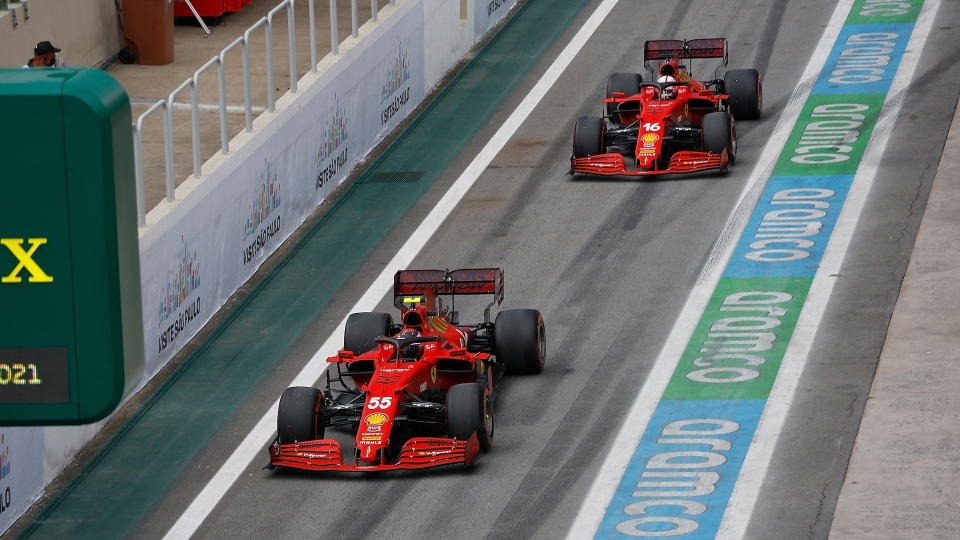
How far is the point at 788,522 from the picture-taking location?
1195cm

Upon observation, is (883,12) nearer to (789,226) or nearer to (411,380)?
(789,226)

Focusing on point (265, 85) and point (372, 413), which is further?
point (265, 85)

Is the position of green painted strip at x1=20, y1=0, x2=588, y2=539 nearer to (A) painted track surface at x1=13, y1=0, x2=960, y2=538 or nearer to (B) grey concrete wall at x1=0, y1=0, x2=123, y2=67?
(A) painted track surface at x1=13, y1=0, x2=960, y2=538

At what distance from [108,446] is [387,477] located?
294 cm

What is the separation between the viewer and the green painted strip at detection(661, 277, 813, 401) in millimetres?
14625

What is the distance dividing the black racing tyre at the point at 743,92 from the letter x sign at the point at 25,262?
17722 millimetres

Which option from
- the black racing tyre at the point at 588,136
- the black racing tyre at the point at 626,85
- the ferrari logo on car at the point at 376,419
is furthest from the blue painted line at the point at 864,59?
the ferrari logo on car at the point at 376,419

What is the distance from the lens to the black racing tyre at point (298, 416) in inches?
528

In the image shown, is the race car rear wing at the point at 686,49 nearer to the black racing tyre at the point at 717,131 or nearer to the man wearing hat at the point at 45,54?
the black racing tyre at the point at 717,131

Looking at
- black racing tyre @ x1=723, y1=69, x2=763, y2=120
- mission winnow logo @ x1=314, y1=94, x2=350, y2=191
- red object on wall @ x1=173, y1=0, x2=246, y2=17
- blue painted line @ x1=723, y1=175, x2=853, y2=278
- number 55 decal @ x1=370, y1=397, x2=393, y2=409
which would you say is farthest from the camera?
red object on wall @ x1=173, y1=0, x2=246, y2=17

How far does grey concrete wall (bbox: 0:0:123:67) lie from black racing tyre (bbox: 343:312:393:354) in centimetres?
731

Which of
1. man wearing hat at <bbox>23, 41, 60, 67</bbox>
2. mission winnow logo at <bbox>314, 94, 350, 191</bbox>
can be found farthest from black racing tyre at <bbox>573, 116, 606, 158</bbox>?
man wearing hat at <bbox>23, 41, 60, 67</bbox>

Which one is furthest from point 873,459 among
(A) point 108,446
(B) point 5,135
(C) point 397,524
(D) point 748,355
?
(B) point 5,135

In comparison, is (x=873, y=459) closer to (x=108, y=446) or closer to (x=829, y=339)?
(x=829, y=339)
